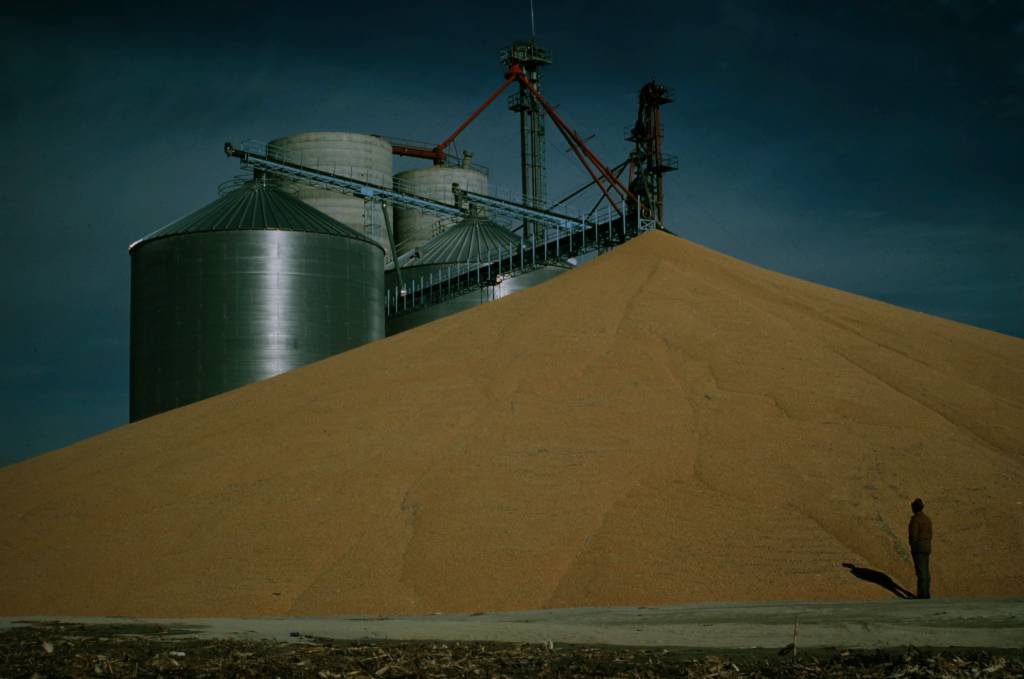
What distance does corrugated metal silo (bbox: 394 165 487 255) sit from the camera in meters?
51.5

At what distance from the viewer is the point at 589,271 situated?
2612 cm

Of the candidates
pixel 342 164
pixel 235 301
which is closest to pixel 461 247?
pixel 342 164

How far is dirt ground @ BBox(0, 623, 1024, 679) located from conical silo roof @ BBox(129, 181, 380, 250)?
2395 centimetres

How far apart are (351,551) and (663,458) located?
4.92 meters

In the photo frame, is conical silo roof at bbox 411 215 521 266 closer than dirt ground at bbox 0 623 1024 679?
No

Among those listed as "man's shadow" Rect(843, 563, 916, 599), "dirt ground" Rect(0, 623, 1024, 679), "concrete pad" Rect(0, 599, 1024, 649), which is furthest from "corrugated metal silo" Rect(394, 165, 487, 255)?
"dirt ground" Rect(0, 623, 1024, 679)

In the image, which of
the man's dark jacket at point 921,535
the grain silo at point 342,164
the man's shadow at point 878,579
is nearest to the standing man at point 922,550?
the man's dark jacket at point 921,535

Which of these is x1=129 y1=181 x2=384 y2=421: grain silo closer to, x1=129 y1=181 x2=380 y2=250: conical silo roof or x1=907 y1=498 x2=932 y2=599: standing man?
x1=129 y1=181 x2=380 y2=250: conical silo roof

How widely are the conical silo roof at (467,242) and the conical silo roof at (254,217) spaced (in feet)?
26.5

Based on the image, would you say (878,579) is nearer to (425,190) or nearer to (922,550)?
(922,550)

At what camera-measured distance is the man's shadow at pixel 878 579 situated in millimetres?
12773

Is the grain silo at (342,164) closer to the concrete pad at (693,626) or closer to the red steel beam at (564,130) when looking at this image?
the red steel beam at (564,130)

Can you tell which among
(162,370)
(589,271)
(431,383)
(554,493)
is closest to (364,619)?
(554,493)

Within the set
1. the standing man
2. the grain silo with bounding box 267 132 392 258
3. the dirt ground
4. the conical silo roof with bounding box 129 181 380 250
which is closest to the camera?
the dirt ground
